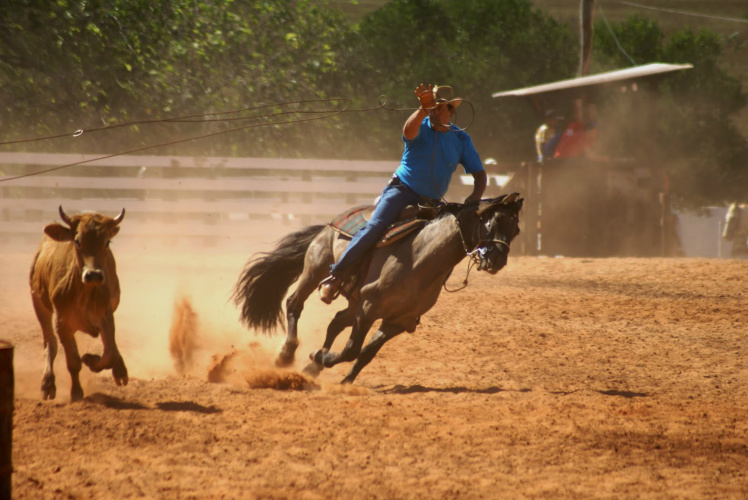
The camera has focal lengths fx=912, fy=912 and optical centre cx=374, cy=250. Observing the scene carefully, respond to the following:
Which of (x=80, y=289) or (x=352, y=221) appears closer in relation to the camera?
(x=80, y=289)

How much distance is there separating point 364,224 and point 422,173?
0.69 meters

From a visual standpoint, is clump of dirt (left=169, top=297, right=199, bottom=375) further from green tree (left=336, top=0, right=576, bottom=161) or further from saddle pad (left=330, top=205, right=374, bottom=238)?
green tree (left=336, top=0, right=576, bottom=161)

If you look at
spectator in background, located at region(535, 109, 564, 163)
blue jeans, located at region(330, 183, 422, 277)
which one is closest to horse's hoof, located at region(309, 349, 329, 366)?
blue jeans, located at region(330, 183, 422, 277)

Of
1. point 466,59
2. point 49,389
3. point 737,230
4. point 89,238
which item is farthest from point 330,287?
point 466,59

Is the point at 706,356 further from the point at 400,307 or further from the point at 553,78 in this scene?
the point at 553,78

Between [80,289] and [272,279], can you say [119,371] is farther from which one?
[272,279]

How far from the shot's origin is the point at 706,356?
366 inches

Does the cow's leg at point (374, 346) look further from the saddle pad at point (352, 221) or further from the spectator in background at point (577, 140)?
the spectator in background at point (577, 140)

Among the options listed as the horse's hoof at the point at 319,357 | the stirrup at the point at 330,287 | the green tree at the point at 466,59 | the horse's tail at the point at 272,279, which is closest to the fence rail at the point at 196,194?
the horse's tail at the point at 272,279

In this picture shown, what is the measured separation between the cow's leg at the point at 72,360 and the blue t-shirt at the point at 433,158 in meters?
2.93

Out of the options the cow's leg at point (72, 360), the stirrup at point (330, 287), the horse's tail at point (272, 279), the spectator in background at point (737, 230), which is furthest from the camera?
the spectator in background at point (737, 230)

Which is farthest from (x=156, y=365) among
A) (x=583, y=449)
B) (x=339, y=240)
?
(x=583, y=449)

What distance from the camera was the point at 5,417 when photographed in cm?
390

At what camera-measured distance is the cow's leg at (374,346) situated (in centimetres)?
748
